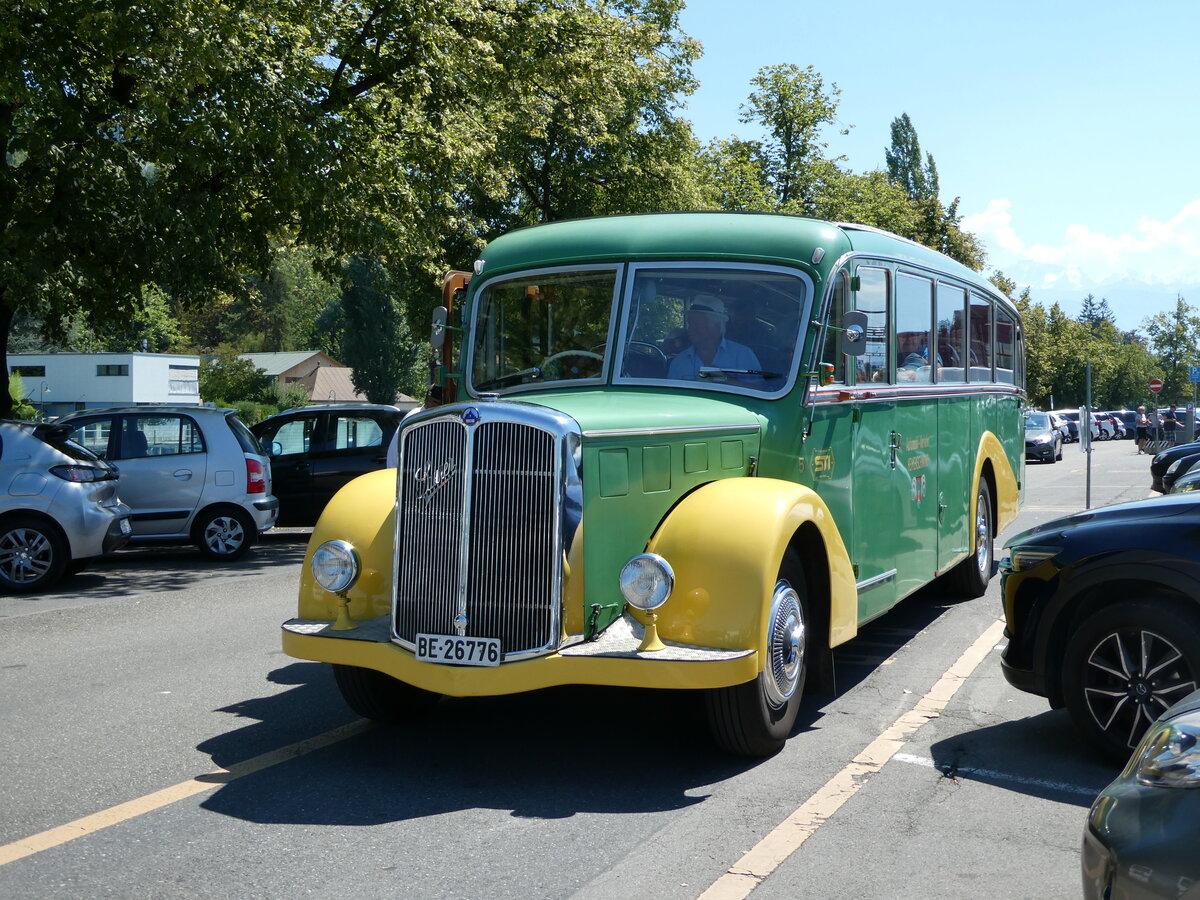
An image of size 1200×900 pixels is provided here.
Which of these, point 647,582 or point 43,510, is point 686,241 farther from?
point 43,510

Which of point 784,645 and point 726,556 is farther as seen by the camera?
point 784,645

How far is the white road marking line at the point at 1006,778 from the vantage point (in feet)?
17.1

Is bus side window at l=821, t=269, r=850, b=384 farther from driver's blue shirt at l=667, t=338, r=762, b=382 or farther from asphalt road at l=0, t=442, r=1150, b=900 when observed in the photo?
asphalt road at l=0, t=442, r=1150, b=900

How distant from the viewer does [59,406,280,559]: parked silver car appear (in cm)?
1377

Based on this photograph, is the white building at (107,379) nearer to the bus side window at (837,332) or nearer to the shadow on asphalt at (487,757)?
the shadow on asphalt at (487,757)

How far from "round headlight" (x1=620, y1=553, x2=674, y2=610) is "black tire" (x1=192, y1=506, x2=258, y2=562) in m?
9.76

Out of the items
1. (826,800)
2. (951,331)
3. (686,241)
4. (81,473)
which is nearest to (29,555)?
(81,473)

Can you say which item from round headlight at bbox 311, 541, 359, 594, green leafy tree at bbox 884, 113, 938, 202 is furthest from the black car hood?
green leafy tree at bbox 884, 113, 938, 202

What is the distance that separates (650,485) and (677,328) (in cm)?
125

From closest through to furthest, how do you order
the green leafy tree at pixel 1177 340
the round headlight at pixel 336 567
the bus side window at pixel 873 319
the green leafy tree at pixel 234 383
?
the round headlight at pixel 336 567
the bus side window at pixel 873 319
the green leafy tree at pixel 234 383
the green leafy tree at pixel 1177 340

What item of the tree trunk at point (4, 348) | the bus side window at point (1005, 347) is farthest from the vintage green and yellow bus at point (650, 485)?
the tree trunk at point (4, 348)

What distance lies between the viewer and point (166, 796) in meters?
5.20

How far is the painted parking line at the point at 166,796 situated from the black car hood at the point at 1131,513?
11.4ft

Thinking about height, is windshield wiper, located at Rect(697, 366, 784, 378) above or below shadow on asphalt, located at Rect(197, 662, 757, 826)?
above
